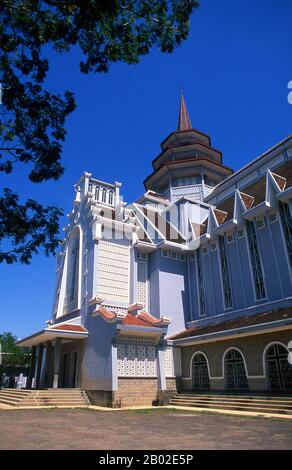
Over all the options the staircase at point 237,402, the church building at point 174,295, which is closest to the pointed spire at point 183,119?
the church building at point 174,295

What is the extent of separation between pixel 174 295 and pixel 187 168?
12.8 metres

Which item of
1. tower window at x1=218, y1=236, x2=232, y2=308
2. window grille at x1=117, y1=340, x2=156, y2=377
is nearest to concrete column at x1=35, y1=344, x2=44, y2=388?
window grille at x1=117, y1=340, x2=156, y2=377

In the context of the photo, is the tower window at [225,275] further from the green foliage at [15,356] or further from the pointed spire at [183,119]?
the green foliage at [15,356]

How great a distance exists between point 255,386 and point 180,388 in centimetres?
552

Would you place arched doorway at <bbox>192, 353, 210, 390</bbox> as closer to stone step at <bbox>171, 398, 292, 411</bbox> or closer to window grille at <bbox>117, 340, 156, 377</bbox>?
stone step at <bbox>171, 398, 292, 411</bbox>

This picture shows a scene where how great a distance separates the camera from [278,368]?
531 inches

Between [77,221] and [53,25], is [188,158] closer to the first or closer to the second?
[77,221]

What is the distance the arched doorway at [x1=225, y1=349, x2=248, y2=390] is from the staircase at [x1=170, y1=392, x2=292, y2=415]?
0.90 m

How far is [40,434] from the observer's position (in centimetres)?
716

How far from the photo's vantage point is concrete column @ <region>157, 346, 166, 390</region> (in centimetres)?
1695

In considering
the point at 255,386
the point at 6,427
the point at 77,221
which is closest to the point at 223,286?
the point at 255,386

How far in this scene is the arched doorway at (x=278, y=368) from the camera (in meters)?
13.2

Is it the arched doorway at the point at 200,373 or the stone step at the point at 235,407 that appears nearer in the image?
the stone step at the point at 235,407

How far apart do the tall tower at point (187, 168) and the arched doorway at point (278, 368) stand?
16140mm
